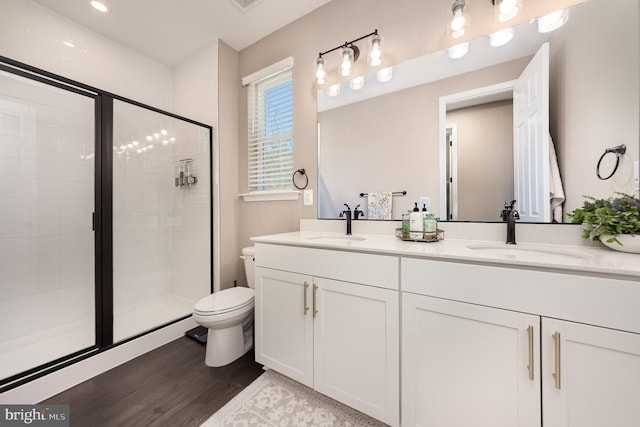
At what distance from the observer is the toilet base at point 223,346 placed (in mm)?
1602

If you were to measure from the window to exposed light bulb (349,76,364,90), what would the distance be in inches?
22.6

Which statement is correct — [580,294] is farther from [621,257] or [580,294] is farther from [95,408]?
[95,408]

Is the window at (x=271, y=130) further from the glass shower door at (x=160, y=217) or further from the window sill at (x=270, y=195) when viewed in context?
the glass shower door at (x=160, y=217)

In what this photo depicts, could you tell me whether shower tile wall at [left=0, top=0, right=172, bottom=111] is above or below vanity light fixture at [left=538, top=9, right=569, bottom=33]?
above

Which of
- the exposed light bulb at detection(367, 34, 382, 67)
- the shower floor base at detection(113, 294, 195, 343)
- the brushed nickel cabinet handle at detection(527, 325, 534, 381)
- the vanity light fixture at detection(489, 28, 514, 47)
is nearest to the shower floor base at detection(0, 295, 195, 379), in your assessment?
the shower floor base at detection(113, 294, 195, 343)

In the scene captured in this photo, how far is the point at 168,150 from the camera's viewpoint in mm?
2346

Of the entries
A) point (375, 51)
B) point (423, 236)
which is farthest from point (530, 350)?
point (375, 51)

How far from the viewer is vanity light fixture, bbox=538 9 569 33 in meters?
1.14

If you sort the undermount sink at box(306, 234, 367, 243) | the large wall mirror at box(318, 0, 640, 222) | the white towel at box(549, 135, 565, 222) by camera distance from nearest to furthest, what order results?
the large wall mirror at box(318, 0, 640, 222), the white towel at box(549, 135, 565, 222), the undermount sink at box(306, 234, 367, 243)

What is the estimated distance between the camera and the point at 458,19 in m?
1.32

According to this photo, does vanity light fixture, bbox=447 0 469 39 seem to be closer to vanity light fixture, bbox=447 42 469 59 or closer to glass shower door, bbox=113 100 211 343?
vanity light fixture, bbox=447 42 469 59

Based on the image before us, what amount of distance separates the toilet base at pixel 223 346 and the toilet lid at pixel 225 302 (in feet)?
0.60

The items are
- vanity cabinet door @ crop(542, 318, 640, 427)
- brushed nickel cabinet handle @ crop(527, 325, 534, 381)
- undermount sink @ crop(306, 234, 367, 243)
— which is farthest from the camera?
undermount sink @ crop(306, 234, 367, 243)

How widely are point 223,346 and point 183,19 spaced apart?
2566mm
